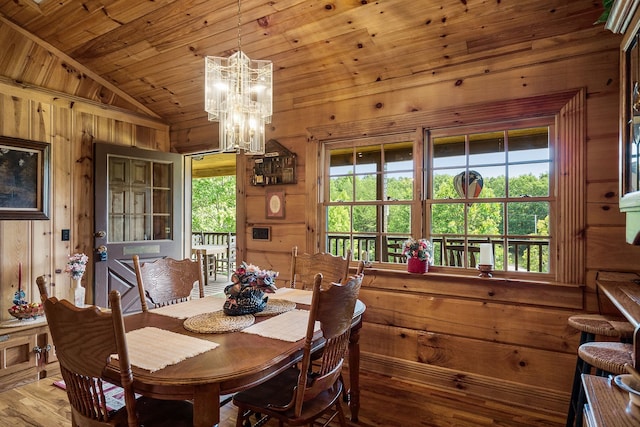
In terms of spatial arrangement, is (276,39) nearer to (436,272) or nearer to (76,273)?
(436,272)

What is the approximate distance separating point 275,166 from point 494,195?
1.99m

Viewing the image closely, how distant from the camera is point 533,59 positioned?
2.52 m

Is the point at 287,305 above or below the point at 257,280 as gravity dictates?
below

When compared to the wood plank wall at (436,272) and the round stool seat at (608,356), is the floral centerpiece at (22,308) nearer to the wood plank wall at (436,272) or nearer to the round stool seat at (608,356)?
the wood plank wall at (436,272)

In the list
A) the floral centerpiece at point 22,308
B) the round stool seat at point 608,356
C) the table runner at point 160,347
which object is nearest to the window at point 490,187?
the round stool seat at point 608,356

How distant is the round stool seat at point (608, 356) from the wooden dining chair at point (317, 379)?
1.05 metres

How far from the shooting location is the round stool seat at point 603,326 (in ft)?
5.98

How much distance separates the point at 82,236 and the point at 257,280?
107 inches

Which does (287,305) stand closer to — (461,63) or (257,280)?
(257,280)

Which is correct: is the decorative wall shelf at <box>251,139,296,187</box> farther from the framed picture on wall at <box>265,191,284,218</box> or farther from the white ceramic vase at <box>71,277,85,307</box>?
the white ceramic vase at <box>71,277,85,307</box>

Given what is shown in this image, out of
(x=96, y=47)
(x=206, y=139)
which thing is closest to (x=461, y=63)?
(x=206, y=139)

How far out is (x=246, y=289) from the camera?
1946 mm

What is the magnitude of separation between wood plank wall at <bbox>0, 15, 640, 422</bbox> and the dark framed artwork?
10cm

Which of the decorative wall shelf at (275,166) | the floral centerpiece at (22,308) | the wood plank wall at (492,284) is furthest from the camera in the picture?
the decorative wall shelf at (275,166)
